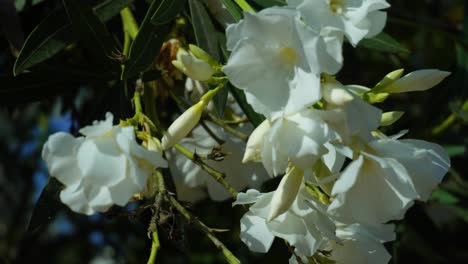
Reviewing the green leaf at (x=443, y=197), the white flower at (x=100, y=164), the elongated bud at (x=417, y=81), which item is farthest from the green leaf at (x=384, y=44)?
the green leaf at (x=443, y=197)

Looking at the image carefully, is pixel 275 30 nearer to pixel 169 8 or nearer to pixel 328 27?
pixel 328 27

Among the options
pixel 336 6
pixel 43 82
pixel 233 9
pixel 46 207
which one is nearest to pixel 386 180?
pixel 336 6

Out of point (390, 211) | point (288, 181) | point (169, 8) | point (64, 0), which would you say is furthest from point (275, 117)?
point (64, 0)

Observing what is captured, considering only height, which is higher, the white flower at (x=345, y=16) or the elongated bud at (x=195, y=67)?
the white flower at (x=345, y=16)

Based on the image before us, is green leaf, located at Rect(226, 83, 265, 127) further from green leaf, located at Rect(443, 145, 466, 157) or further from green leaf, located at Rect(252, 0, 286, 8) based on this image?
green leaf, located at Rect(443, 145, 466, 157)

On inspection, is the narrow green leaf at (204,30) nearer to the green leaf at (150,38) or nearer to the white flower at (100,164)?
the green leaf at (150,38)

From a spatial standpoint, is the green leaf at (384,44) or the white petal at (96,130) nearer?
the white petal at (96,130)
